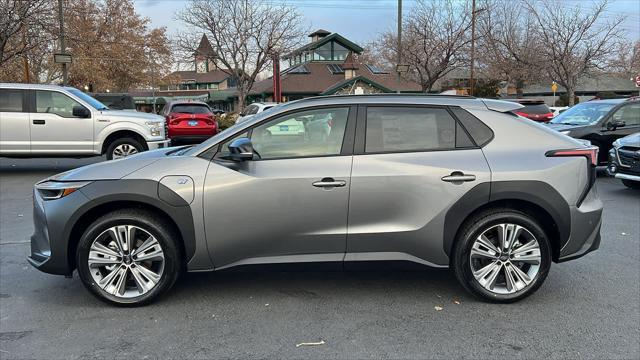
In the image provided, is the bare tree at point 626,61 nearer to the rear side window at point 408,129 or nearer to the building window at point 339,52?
the building window at point 339,52

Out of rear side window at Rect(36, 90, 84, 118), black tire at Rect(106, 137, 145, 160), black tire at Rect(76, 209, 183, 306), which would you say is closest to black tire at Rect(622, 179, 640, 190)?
black tire at Rect(76, 209, 183, 306)

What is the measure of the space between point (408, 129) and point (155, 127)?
8089 millimetres

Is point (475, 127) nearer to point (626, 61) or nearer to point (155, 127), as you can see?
point (155, 127)

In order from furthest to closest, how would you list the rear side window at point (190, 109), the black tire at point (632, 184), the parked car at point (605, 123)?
the rear side window at point (190, 109), the parked car at point (605, 123), the black tire at point (632, 184)

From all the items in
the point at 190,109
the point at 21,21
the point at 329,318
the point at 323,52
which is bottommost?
the point at 329,318

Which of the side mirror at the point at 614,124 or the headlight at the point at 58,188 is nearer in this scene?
the headlight at the point at 58,188

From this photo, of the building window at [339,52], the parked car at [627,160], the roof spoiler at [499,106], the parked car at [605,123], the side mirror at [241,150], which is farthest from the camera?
the building window at [339,52]

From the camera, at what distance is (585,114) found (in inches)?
448

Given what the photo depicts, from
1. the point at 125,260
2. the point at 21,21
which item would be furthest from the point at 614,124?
the point at 21,21

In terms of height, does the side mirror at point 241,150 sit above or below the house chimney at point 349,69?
below

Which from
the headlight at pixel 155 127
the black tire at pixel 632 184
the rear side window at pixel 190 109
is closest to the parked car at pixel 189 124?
the rear side window at pixel 190 109

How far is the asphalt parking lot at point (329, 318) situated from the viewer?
3.43 meters

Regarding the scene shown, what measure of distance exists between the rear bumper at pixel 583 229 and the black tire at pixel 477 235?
19 cm

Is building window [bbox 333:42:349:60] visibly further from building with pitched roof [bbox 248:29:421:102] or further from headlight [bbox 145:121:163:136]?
headlight [bbox 145:121:163:136]
